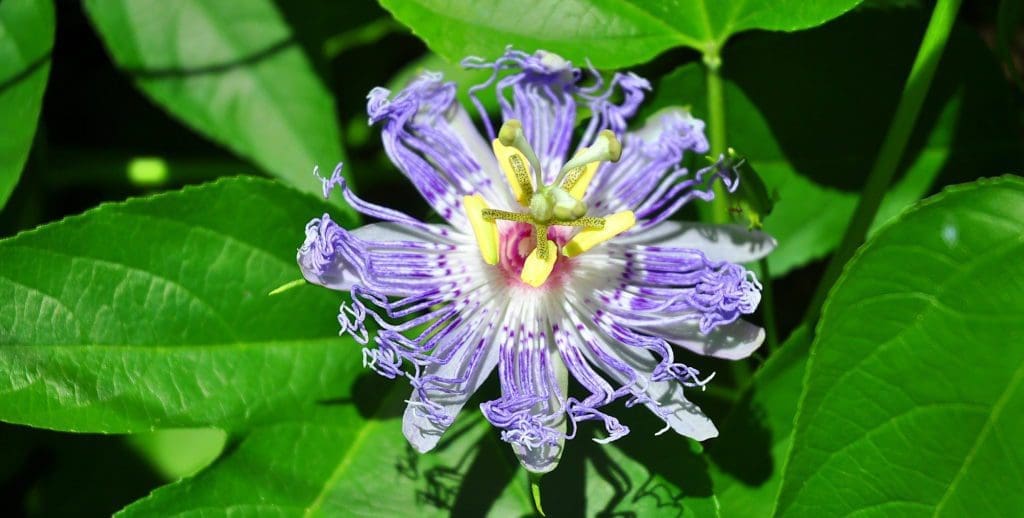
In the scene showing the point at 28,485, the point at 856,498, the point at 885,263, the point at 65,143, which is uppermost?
the point at 885,263

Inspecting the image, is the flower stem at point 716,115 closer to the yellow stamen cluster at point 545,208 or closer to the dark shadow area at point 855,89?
the dark shadow area at point 855,89

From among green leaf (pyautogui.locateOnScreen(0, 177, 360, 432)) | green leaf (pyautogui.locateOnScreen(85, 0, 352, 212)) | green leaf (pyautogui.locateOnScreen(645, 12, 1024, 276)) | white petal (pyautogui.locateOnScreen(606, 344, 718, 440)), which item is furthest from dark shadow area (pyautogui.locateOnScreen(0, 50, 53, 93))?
green leaf (pyautogui.locateOnScreen(645, 12, 1024, 276))

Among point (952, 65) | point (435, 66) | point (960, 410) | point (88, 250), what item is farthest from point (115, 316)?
point (952, 65)

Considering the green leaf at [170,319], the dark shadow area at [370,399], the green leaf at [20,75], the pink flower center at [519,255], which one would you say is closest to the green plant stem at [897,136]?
the pink flower center at [519,255]

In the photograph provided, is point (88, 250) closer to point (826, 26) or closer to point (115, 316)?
point (115, 316)

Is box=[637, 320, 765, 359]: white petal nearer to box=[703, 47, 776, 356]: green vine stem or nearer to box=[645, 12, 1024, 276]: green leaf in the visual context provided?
box=[703, 47, 776, 356]: green vine stem

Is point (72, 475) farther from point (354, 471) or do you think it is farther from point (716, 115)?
point (716, 115)

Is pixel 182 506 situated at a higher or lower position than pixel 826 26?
lower

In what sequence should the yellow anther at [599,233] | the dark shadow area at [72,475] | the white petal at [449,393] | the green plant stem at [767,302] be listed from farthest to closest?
the dark shadow area at [72,475] → the green plant stem at [767,302] → the yellow anther at [599,233] → the white petal at [449,393]
